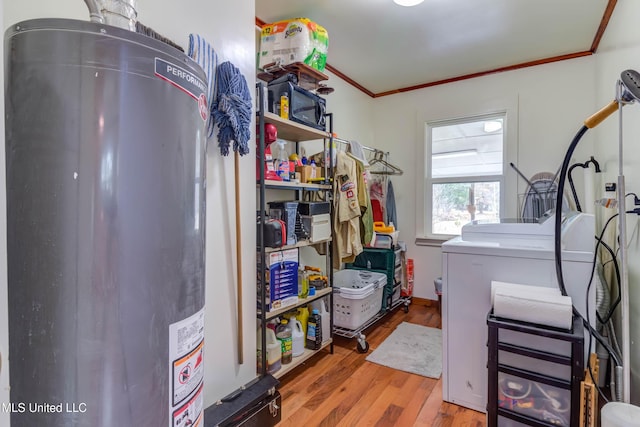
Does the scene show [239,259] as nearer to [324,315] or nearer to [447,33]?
[324,315]

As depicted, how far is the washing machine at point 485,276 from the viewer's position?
1525mm

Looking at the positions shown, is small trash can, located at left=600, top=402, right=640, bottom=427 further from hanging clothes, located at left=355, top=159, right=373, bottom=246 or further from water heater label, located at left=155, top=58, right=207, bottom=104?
hanging clothes, located at left=355, top=159, right=373, bottom=246

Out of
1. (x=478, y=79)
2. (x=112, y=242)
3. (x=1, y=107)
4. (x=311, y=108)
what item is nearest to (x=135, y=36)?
(x=1, y=107)

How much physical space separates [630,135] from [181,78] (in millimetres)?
2253

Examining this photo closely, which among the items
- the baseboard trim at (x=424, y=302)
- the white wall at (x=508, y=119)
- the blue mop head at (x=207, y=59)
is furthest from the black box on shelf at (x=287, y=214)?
the baseboard trim at (x=424, y=302)

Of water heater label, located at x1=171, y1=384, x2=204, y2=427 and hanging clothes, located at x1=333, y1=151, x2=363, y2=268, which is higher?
hanging clothes, located at x1=333, y1=151, x2=363, y2=268

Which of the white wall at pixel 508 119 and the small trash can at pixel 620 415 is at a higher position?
the white wall at pixel 508 119

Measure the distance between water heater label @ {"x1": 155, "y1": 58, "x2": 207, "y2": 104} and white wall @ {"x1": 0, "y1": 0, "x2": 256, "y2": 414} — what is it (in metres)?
0.83

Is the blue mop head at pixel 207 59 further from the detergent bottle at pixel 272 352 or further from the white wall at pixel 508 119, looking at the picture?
the white wall at pixel 508 119

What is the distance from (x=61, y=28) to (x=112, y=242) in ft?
1.23

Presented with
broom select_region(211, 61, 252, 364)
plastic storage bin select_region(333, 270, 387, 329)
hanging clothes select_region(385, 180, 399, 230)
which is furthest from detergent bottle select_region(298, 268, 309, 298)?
hanging clothes select_region(385, 180, 399, 230)

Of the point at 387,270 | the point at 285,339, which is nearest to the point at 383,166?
the point at 387,270

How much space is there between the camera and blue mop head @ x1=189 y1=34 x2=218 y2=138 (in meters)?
1.37

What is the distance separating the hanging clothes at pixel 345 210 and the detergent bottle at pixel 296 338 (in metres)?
0.55
